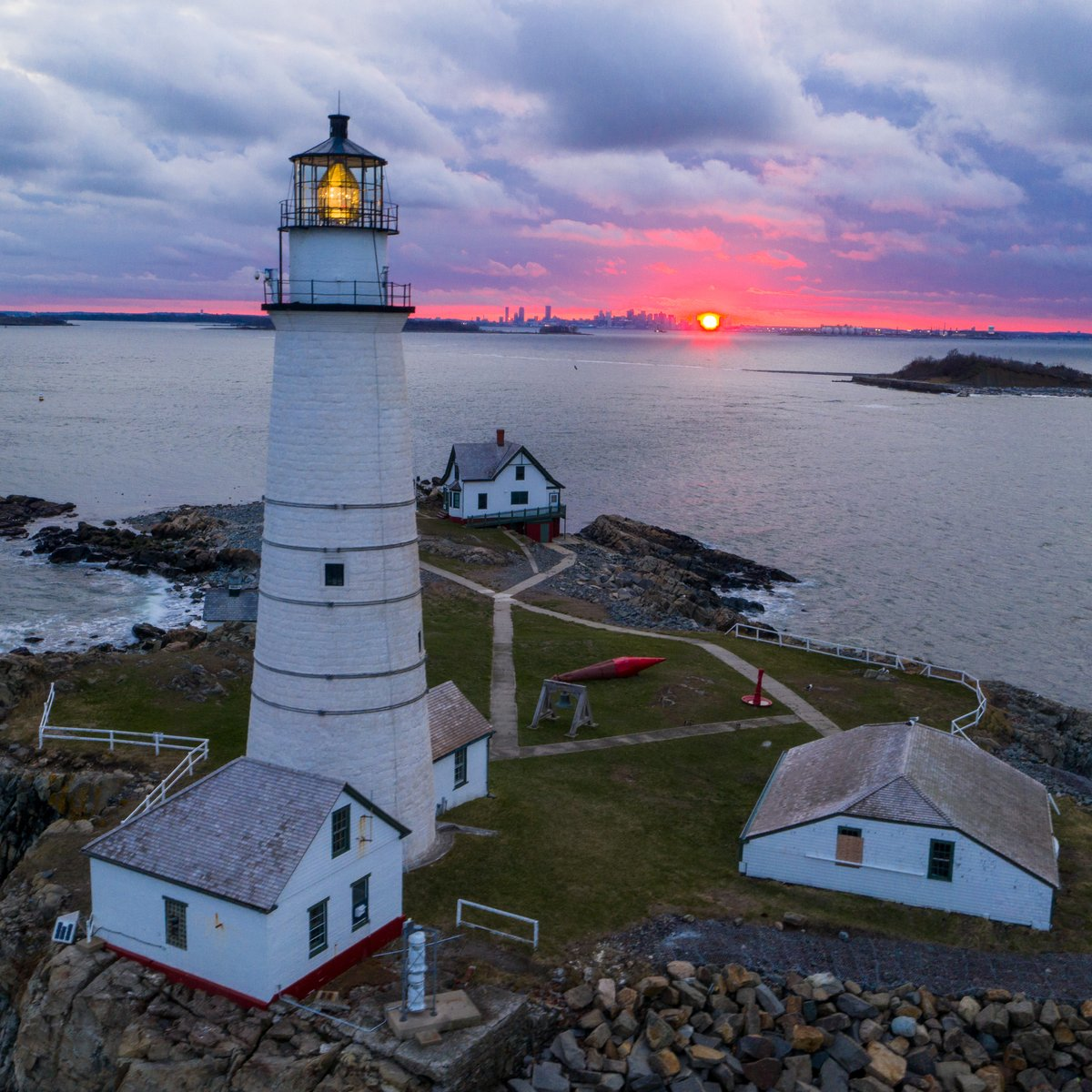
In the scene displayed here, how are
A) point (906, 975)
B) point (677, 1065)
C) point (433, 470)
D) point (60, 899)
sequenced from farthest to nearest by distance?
1. point (433, 470)
2. point (60, 899)
3. point (906, 975)
4. point (677, 1065)

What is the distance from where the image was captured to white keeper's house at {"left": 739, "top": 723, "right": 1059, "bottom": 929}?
67.8ft

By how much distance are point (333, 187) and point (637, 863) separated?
15.6 m

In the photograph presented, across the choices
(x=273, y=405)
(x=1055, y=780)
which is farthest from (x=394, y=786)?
(x=1055, y=780)

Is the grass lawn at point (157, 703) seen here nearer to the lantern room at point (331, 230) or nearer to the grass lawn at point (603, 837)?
the grass lawn at point (603, 837)

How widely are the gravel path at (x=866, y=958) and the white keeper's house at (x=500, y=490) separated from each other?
42.0 metres

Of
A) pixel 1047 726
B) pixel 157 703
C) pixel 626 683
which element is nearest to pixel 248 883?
pixel 157 703

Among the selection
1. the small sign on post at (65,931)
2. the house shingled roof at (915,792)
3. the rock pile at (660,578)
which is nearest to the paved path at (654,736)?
the house shingled roof at (915,792)

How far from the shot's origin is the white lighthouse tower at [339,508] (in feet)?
61.9

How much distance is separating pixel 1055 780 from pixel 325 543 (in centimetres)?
2335

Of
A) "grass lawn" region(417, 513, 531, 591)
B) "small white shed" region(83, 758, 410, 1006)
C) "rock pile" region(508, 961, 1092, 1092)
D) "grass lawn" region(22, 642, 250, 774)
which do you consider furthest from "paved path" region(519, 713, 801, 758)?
"grass lawn" region(417, 513, 531, 591)

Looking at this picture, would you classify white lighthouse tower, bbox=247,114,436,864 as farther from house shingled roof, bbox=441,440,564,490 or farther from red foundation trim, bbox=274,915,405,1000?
house shingled roof, bbox=441,440,564,490

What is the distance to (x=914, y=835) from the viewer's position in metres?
21.1

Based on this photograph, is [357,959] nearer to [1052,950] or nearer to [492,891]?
[492,891]

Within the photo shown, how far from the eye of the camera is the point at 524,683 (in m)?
35.4
